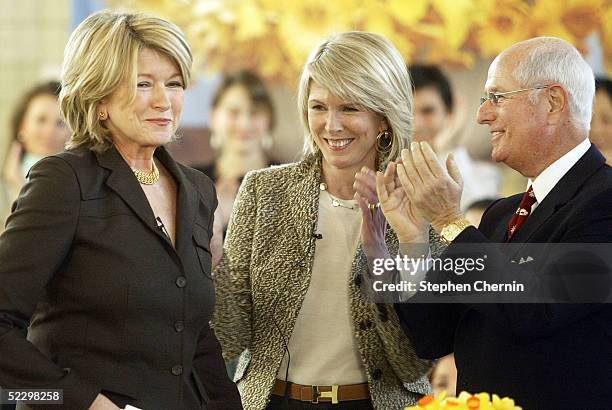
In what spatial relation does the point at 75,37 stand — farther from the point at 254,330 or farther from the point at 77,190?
the point at 254,330

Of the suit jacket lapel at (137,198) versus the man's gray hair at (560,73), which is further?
the man's gray hair at (560,73)

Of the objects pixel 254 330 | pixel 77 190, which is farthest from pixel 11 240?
pixel 254 330

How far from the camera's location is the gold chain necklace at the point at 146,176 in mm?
1944

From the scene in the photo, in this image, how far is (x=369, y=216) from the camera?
226 cm

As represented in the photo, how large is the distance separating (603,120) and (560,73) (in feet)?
6.42

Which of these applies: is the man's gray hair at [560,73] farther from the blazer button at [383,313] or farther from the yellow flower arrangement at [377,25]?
the yellow flower arrangement at [377,25]

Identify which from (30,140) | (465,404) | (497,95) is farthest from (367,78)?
(30,140)

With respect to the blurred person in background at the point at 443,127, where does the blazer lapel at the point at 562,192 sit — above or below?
below

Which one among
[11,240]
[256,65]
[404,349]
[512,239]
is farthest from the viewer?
[256,65]

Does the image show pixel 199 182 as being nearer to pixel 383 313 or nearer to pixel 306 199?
pixel 306 199

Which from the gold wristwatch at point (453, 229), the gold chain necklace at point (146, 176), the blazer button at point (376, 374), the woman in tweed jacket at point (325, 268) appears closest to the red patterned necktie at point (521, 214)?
the gold wristwatch at point (453, 229)

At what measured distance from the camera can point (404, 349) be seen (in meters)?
2.28

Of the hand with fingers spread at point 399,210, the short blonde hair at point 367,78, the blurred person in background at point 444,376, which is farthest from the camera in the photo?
the blurred person in background at point 444,376

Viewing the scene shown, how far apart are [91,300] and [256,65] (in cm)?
250
